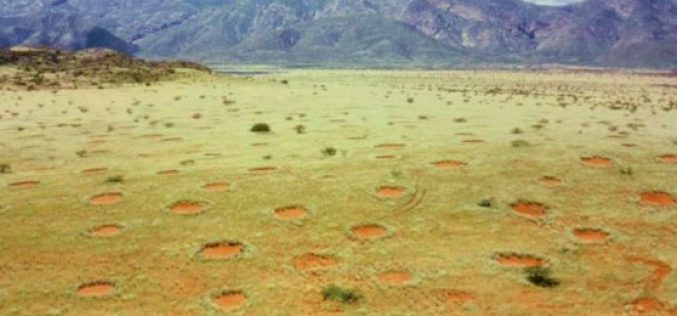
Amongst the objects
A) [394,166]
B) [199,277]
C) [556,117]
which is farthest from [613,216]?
[556,117]

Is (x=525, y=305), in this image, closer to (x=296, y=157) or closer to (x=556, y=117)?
(x=296, y=157)

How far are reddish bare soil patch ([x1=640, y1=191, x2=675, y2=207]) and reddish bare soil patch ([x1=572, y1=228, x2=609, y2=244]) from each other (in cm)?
427

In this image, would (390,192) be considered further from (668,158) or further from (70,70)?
(70,70)

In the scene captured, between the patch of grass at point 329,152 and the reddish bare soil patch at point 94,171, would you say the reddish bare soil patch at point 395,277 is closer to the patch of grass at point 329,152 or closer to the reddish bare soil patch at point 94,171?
the patch of grass at point 329,152

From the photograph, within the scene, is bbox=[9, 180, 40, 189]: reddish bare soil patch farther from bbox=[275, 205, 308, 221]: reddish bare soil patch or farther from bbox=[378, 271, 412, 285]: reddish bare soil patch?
bbox=[378, 271, 412, 285]: reddish bare soil patch

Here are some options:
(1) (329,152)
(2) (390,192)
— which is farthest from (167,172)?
(2) (390,192)

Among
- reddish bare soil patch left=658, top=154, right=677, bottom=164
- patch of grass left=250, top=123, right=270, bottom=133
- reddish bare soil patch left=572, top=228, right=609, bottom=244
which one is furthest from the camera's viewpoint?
patch of grass left=250, top=123, right=270, bottom=133

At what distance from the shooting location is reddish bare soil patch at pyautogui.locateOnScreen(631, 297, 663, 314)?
16016mm

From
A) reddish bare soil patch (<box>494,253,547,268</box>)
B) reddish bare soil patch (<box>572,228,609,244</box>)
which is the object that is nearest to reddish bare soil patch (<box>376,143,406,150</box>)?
reddish bare soil patch (<box>572,228,609,244</box>)

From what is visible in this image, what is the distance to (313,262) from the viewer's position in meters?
18.7

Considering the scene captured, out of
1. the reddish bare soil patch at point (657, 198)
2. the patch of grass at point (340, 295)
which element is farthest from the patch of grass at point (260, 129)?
the patch of grass at point (340, 295)

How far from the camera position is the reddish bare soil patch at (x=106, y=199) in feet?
79.4

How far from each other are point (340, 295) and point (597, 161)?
18.6 m

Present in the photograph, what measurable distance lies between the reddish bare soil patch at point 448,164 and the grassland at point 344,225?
104mm
